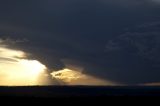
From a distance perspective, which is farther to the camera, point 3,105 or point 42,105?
point 42,105

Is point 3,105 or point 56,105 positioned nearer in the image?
point 3,105

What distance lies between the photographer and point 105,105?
7106 centimetres

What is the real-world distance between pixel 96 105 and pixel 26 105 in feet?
41.0

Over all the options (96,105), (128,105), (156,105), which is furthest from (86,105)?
(156,105)

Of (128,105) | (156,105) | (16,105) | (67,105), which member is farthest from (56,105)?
(156,105)

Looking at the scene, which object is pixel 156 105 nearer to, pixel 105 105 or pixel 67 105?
pixel 105 105

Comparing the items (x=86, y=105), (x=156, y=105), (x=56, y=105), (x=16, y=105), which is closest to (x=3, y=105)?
(x=16, y=105)

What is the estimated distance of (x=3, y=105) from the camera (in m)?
64.2

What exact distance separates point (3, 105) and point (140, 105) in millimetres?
23652

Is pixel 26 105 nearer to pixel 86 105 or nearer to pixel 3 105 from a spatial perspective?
pixel 3 105

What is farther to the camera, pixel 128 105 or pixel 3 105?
pixel 128 105

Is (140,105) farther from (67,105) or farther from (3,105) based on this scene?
(3,105)

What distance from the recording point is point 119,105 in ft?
233

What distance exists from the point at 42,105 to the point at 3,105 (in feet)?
24.2
